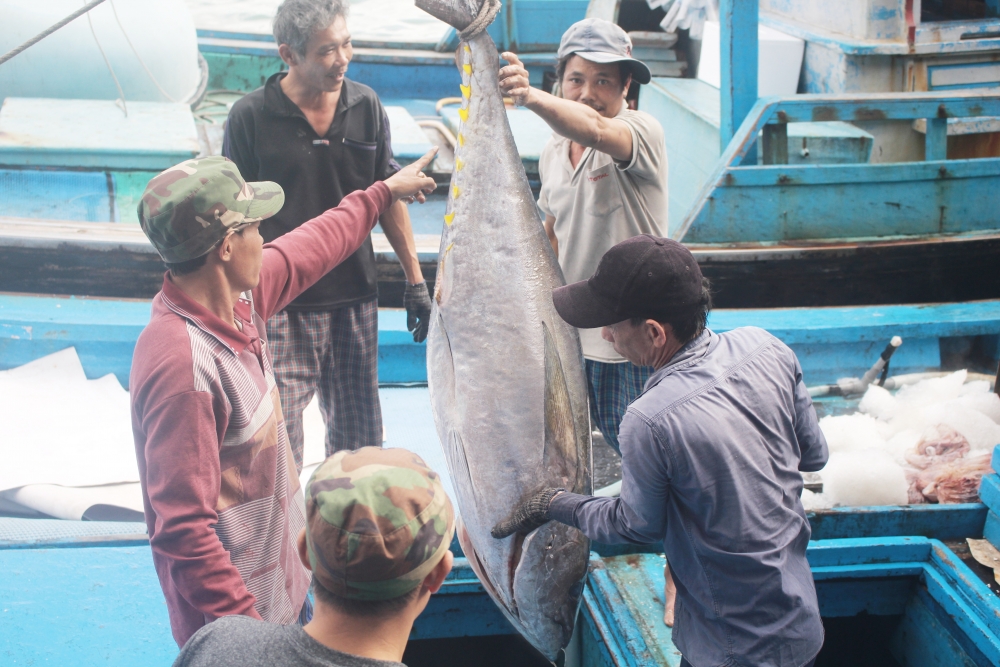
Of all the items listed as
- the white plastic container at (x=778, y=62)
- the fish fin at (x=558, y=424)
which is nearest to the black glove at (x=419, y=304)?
the fish fin at (x=558, y=424)

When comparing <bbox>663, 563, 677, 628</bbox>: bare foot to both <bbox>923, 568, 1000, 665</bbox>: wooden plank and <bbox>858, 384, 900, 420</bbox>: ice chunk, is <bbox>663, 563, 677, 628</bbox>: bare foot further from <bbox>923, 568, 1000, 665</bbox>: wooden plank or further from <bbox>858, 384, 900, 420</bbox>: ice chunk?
<bbox>858, 384, 900, 420</bbox>: ice chunk

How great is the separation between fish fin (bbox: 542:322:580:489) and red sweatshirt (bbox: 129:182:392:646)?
1.98 feet

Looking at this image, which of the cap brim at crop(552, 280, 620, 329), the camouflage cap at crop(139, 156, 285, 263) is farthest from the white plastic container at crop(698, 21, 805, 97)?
the camouflage cap at crop(139, 156, 285, 263)

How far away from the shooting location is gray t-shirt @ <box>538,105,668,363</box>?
228cm

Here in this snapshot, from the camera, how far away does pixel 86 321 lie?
3.69 meters

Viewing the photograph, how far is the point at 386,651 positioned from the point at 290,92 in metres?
1.97

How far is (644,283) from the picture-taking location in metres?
1.50

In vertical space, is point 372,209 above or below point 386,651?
above

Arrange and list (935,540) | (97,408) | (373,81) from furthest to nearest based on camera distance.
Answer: (373,81) < (97,408) < (935,540)

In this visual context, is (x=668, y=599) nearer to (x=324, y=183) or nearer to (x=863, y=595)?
(x=863, y=595)

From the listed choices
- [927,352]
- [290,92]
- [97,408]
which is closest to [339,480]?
[290,92]

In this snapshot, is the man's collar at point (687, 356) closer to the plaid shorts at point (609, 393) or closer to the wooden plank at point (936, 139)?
the plaid shorts at point (609, 393)

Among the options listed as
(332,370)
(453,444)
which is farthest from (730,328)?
(453,444)

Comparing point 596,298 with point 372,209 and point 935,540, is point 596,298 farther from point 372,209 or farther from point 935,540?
point 935,540
